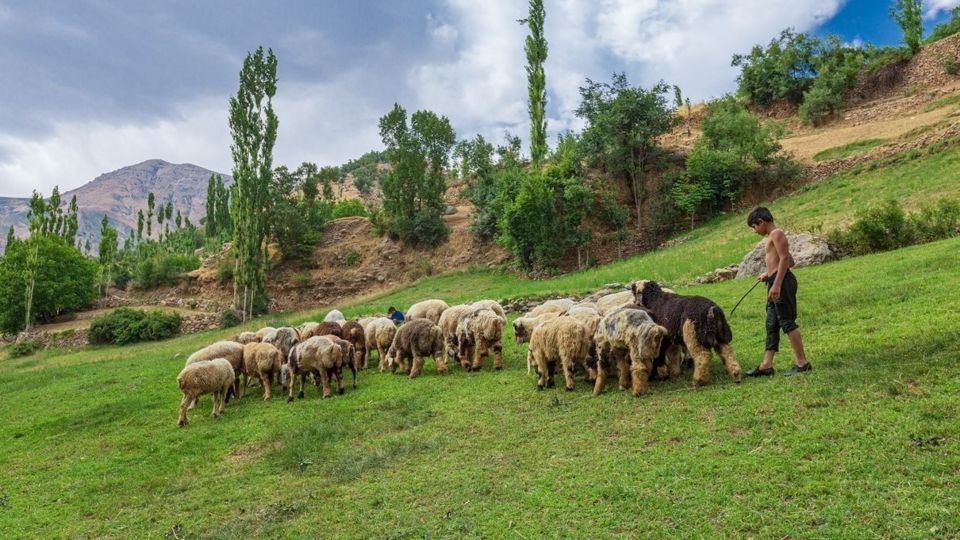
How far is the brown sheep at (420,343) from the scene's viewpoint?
1133cm

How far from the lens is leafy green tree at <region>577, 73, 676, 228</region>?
33.6m

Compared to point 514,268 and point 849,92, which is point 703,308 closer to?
point 514,268

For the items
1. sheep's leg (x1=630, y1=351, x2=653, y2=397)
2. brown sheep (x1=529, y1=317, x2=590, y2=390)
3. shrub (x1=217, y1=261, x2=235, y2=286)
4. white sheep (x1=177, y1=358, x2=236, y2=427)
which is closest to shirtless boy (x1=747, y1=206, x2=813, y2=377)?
sheep's leg (x1=630, y1=351, x2=653, y2=397)

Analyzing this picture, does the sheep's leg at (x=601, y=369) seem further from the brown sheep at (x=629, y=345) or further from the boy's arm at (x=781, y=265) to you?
the boy's arm at (x=781, y=265)

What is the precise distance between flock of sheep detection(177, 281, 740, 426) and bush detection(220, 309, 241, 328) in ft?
81.5

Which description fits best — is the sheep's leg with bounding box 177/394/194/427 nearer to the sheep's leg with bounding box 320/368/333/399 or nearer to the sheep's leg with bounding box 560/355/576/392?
the sheep's leg with bounding box 320/368/333/399

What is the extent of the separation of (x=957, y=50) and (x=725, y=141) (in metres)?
21.4

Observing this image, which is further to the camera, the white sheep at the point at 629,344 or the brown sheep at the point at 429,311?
the brown sheep at the point at 429,311

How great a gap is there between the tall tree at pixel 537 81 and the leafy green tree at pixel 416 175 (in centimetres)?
1123

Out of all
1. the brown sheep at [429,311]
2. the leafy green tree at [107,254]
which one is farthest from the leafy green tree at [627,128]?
the leafy green tree at [107,254]

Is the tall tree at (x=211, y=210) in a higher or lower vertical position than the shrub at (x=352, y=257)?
higher

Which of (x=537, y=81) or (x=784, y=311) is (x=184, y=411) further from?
(x=537, y=81)

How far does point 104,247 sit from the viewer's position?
57.3m

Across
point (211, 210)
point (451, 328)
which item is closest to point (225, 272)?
point (211, 210)
